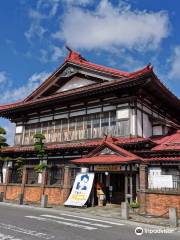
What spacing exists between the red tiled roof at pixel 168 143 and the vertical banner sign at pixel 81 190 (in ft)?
14.9

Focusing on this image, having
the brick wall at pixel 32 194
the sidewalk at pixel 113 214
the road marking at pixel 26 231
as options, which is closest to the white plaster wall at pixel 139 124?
the sidewalk at pixel 113 214

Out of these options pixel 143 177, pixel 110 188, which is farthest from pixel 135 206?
pixel 110 188

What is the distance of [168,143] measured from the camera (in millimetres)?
17016

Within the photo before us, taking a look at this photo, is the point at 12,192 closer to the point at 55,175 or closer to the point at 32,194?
the point at 32,194

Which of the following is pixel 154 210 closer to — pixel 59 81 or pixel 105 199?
pixel 105 199

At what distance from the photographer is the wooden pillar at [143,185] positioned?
14609 millimetres

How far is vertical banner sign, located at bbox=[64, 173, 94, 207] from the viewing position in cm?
1695

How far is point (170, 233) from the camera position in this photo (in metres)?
10.1

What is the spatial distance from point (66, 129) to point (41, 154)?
284 cm

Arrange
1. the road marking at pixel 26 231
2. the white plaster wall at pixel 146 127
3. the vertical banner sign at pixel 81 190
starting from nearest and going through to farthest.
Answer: the road marking at pixel 26 231, the vertical banner sign at pixel 81 190, the white plaster wall at pixel 146 127

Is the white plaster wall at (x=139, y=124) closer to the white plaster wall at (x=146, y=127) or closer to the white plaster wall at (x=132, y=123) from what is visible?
the white plaster wall at (x=132, y=123)

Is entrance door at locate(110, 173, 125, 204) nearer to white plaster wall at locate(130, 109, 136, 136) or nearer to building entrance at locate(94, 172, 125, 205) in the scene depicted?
building entrance at locate(94, 172, 125, 205)

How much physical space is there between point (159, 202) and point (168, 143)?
4.08 metres

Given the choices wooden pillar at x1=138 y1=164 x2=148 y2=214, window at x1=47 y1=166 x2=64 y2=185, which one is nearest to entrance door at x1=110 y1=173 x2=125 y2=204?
wooden pillar at x1=138 y1=164 x2=148 y2=214
